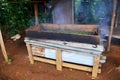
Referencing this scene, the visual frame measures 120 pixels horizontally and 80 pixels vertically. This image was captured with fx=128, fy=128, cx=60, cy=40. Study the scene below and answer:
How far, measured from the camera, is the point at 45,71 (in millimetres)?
2955

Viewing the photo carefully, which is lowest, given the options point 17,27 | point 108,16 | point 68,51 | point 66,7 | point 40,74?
point 40,74

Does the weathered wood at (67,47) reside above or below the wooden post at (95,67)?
above

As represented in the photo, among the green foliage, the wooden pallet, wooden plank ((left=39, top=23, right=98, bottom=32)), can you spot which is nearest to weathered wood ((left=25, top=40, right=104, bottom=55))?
the wooden pallet

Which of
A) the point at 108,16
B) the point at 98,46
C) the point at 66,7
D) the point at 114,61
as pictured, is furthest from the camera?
the point at 108,16

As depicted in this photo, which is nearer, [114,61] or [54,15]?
[114,61]

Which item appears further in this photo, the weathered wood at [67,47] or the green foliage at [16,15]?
the green foliage at [16,15]

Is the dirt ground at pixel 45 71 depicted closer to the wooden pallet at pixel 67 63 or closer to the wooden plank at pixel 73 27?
the wooden pallet at pixel 67 63

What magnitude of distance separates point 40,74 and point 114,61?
1.83 m

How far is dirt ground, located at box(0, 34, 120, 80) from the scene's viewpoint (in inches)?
107

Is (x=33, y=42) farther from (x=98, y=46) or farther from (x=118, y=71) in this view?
(x=118, y=71)

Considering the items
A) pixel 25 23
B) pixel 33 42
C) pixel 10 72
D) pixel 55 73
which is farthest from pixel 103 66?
pixel 25 23

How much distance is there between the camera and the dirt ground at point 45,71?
2729 millimetres

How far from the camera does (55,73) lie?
287 cm

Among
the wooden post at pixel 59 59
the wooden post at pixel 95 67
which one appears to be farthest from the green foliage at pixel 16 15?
the wooden post at pixel 95 67
